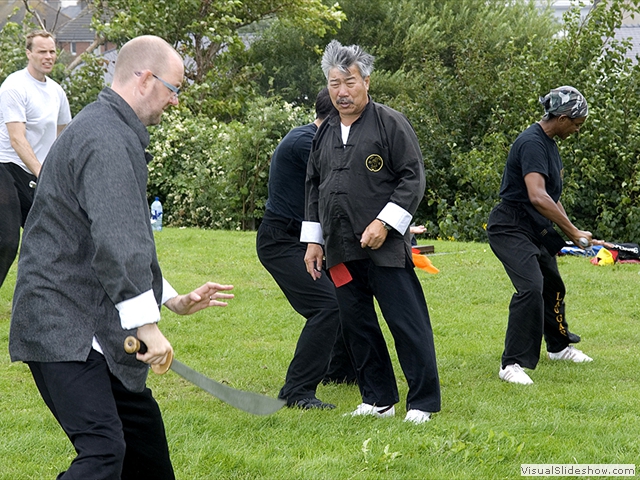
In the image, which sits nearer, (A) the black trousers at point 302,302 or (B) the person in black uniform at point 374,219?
(B) the person in black uniform at point 374,219

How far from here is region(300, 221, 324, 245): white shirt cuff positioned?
5617mm

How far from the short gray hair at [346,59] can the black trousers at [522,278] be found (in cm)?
195

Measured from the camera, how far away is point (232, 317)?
843 centimetres

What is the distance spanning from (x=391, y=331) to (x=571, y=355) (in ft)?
7.75

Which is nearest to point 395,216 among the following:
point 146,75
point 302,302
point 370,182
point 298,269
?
point 370,182

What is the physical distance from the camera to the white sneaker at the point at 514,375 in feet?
20.9

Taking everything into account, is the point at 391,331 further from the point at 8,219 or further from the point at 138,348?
the point at 8,219

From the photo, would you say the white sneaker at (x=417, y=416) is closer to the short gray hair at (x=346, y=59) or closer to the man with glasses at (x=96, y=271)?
the short gray hair at (x=346, y=59)

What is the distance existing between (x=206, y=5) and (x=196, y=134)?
6235 mm

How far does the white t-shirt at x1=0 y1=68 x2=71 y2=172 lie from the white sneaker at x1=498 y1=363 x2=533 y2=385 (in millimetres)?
4281

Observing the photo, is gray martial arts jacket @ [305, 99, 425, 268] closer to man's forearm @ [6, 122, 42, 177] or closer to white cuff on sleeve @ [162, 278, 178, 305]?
white cuff on sleeve @ [162, 278, 178, 305]

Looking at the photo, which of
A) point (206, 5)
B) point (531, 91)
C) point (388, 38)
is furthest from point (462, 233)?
point (388, 38)

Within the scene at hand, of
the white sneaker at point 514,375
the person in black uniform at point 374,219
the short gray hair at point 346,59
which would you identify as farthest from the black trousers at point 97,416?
the white sneaker at point 514,375

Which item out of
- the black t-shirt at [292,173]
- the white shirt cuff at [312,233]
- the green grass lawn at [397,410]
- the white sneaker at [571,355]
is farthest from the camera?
the white sneaker at [571,355]
